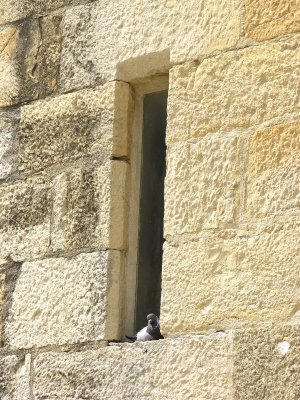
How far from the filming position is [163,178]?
5602 millimetres

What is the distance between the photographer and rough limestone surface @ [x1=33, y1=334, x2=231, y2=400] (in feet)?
16.3

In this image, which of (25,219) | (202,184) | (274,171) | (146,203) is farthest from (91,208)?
(274,171)

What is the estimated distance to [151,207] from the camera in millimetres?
5574

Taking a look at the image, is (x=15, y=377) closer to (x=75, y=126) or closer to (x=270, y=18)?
(x=75, y=126)

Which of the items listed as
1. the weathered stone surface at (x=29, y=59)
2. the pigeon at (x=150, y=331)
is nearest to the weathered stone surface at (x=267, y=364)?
the pigeon at (x=150, y=331)

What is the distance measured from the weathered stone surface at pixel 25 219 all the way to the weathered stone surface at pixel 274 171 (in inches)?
36.6

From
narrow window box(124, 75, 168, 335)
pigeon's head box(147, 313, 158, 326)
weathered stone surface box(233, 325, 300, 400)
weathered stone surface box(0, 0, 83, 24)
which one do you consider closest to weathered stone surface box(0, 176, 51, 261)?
narrow window box(124, 75, 168, 335)

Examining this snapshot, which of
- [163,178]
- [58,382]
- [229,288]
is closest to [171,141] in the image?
[163,178]

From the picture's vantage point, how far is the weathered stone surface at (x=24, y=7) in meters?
5.90

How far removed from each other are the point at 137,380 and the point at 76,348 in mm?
323

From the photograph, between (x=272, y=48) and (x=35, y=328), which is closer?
(x=272, y=48)

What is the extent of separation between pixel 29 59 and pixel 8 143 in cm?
35

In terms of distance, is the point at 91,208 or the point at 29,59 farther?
the point at 29,59

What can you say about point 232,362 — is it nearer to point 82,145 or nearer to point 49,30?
point 82,145
